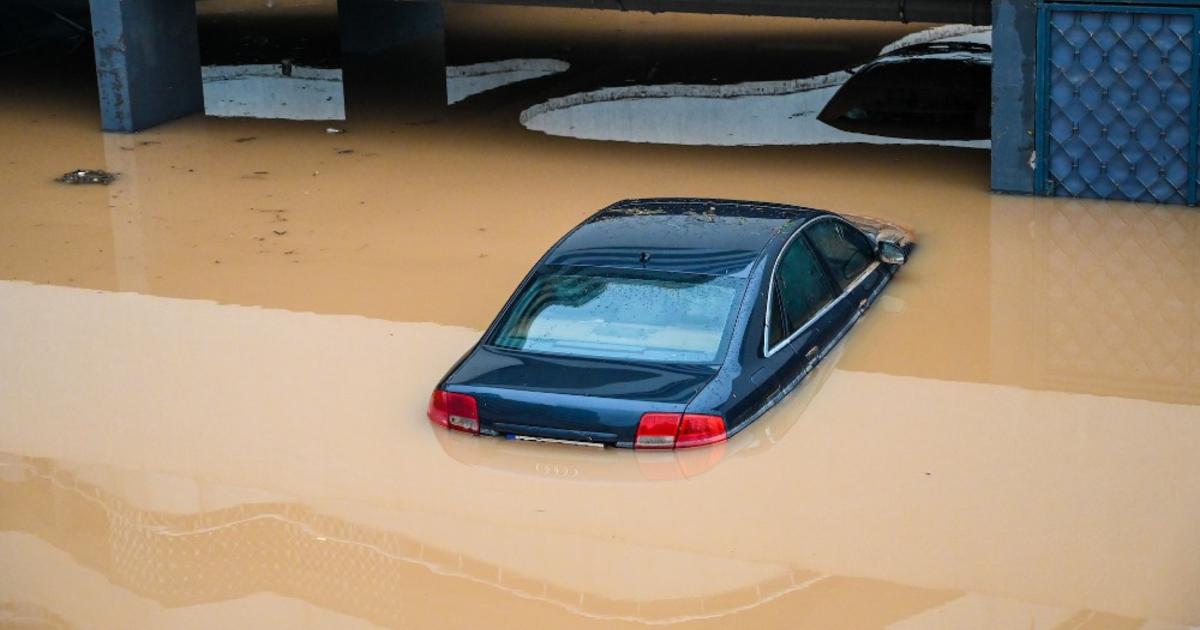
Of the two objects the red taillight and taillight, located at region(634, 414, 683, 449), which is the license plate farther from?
the red taillight

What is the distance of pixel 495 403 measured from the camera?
8.91 meters

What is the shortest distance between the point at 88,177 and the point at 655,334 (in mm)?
9419

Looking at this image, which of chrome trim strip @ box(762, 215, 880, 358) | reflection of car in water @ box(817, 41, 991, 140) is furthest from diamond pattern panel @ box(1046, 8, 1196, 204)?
chrome trim strip @ box(762, 215, 880, 358)

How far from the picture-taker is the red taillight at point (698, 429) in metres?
8.66

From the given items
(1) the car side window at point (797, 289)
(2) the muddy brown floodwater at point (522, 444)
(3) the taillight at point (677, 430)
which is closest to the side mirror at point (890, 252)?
(2) the muddy brown floodwater at point (522, 444)

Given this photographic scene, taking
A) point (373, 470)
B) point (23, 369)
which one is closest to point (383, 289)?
point (23, 369)

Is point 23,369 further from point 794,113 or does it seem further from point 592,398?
point 794,113

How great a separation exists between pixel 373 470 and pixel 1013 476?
354 cm

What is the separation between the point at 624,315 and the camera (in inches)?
367

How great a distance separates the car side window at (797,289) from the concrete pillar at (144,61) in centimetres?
1099

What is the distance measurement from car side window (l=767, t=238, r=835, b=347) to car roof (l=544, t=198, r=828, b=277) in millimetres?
179

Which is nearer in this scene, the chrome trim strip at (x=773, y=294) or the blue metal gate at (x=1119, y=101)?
the chrome trim strip at (x=773, y=294)

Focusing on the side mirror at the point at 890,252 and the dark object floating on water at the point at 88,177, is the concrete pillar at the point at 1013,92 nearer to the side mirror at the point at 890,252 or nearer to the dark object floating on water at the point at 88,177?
the side mirror at the point at 890,252

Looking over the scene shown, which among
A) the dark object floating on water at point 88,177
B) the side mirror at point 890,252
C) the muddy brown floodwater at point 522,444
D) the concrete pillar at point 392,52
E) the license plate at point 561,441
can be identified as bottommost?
the muddy brown floodwater at point 522,444
